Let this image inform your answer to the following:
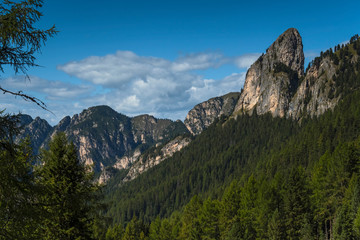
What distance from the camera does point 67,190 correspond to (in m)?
15.9

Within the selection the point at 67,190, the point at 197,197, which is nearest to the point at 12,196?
the point at 67,190

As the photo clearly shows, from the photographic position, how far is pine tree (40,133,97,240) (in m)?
14.8

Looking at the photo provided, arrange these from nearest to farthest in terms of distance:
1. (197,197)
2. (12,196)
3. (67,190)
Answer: (12,196) → (67,190) → (197,197)

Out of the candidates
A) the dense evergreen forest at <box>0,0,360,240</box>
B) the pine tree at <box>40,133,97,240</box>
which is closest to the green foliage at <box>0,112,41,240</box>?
the dense evergreen forest at <box>0,0,360,240</box>

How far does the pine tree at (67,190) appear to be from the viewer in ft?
48.7

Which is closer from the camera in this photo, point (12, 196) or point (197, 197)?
point (12, 196)

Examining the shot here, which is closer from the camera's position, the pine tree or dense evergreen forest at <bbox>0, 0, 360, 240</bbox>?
dense evergreen forest at <bbox>0, 0, 360, 240</bbox>

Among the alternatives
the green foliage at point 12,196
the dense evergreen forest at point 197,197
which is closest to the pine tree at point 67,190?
the dense evergreen forest at point 197,197

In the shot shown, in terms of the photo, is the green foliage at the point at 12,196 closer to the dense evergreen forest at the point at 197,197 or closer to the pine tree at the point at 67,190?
the dense evergreen forest at the point at 197,197

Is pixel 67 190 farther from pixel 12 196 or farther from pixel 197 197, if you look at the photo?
pixel 197 197

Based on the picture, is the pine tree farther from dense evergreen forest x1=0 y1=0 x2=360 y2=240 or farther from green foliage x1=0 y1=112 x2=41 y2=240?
green foliage x1=0 y1=112 x2=41 y2=240

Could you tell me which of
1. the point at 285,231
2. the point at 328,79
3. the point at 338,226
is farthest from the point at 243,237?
the point at 328,79

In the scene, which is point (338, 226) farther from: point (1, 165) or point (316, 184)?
point (1, 165)

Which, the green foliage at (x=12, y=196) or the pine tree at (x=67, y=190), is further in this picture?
the pine tree at (x=67, y=190)
